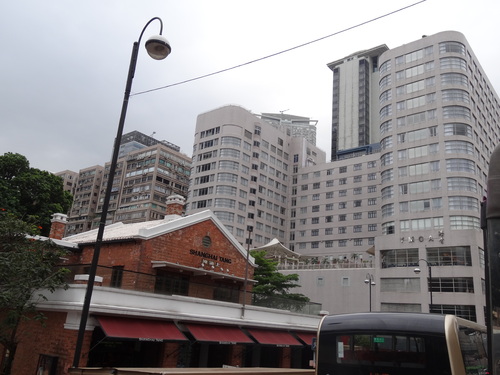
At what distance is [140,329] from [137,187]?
86.9 metres

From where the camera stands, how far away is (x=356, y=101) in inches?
5231

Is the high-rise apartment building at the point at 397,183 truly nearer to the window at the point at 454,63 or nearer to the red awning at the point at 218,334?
the window at the point at 454,63

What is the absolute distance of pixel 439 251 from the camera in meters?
52.6

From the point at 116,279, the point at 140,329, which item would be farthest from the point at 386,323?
the point at 116,279

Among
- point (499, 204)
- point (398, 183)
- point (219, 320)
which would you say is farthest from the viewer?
point (398, 183)

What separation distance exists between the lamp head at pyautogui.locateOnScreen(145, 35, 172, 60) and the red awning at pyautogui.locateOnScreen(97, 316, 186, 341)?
929 centimetres

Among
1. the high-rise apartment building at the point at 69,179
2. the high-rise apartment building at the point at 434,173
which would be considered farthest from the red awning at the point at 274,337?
the high-rise apartment building at the point at 69,179

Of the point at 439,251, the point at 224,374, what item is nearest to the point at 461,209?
the point at 439,251

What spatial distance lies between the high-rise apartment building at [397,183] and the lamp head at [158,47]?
26604 millimetres

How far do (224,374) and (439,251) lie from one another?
162ft

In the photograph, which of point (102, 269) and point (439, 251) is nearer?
point (102, 269)

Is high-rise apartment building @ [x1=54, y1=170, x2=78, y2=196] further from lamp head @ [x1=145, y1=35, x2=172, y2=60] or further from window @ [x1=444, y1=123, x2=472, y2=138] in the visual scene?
lamp head @ [x1=145, y1=35, x2=172, y2=60]

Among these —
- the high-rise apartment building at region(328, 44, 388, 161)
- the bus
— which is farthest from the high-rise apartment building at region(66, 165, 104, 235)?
the bus

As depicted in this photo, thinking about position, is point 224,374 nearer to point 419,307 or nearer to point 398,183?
point 419,307
